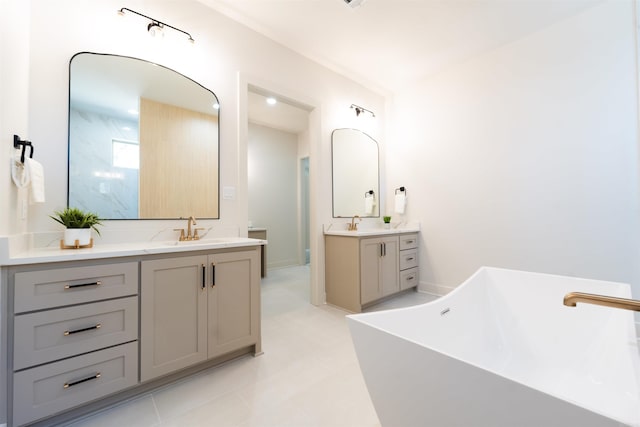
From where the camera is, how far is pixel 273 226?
16.5ft

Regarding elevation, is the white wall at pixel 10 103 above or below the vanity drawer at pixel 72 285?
above

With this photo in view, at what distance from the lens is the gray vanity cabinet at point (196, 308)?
55.6 inches

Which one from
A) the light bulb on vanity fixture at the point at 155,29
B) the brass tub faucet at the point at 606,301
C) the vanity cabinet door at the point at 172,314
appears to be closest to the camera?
the brass tub faucet at the point at 606,301

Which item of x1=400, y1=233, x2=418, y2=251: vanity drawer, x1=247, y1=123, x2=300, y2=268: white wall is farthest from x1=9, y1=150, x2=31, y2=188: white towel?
x1=247, y1=123, x2=300, y2=268: white wall

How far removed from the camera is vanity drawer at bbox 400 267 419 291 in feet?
10.2

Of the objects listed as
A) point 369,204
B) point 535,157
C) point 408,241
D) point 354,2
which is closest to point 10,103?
point 354,2

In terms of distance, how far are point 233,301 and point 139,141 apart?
1358mm

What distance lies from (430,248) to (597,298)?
8.47 feet

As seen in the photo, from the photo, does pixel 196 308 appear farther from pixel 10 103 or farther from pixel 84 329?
pixel 10 103

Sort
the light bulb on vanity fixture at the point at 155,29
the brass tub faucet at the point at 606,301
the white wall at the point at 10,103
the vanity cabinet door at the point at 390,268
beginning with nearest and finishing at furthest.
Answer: the brass tub faucet at the point at 606,301 → the white wall at the point at 10,103 → the light bulb on vanity fixture at the point at 155,29 → the vanity cabinet door at the point at 390,268

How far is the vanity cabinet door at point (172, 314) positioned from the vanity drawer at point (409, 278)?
2323 millimetres

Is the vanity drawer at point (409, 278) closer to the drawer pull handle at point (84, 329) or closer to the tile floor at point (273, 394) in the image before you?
the tile floor at point (273, 394)

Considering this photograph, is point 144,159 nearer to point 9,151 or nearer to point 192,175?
point 192,175

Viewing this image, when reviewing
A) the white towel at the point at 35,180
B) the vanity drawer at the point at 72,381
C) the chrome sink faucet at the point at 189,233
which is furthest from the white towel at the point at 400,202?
the white towel at the point at 35,180
